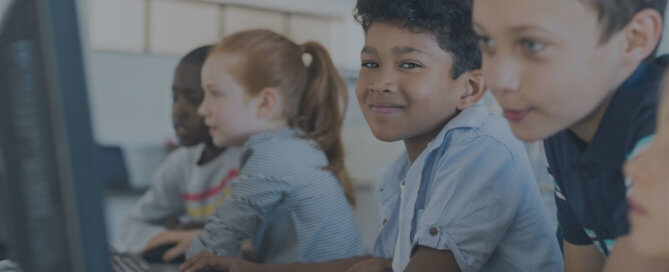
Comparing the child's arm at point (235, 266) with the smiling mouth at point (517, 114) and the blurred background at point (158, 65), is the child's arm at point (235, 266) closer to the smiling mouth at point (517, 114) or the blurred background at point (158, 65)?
the smiling mouth at point (517, 114)

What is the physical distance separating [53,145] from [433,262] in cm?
52

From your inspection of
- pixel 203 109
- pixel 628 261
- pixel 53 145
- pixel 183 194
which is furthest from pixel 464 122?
pixel 183 194

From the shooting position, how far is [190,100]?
160cm

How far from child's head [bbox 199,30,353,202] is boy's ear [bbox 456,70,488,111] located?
528 mm

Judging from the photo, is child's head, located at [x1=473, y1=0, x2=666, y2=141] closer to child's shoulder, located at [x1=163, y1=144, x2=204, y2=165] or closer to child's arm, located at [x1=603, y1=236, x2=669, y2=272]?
child's arm, located at [x1=603, y1=236, x2=669, y2=272]

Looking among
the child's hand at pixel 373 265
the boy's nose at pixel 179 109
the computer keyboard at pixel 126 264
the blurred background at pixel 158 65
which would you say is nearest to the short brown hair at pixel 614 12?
the child's hand at pixel 373 265

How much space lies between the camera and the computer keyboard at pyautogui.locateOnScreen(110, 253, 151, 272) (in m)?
0.94

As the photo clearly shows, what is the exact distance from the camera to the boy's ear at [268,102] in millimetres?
1484

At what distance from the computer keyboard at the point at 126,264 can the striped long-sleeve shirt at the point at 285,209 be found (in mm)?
166

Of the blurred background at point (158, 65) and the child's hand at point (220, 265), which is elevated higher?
the child's hand at point (220, 265)

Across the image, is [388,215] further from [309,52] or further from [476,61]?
[309,52]

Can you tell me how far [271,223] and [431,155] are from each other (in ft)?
1.66

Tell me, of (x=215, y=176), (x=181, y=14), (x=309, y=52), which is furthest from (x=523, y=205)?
(x=181, y=14)

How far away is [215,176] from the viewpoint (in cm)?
168
